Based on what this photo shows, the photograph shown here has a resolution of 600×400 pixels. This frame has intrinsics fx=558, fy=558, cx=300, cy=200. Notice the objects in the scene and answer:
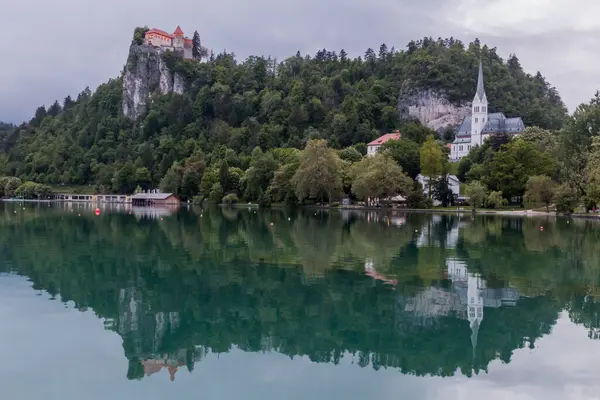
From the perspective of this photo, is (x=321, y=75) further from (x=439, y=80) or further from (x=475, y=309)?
(x=475, y=309)

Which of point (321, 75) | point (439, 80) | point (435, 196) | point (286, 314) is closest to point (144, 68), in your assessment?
point (321, 75)

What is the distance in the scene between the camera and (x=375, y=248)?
33.4m

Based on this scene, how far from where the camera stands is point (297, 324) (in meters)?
16.5

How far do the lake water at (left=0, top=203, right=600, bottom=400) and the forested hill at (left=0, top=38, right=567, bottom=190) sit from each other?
9467cm

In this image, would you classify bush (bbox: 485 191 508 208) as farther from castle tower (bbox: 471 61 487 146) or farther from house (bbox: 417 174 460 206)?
castle tower (bbox: 471 61 487 146)

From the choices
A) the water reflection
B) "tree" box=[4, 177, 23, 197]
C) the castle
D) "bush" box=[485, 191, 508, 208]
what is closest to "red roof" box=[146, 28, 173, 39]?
the castle

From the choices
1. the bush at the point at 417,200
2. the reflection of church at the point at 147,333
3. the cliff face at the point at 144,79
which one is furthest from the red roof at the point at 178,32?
the reflection of church at the point at 147,333

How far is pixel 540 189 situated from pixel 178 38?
139 m

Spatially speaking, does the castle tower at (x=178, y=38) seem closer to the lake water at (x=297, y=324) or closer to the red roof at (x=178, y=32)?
the red roof at (x=178, y=32)

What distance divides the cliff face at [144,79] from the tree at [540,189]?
121995 millimetres

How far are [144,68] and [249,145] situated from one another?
5829 centimetres

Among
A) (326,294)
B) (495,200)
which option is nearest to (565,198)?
(495,200)

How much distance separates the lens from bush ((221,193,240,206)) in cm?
10396

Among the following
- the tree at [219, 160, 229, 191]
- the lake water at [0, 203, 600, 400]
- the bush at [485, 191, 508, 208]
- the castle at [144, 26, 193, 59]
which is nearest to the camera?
the lake water at [0, 203, 600, 400]
